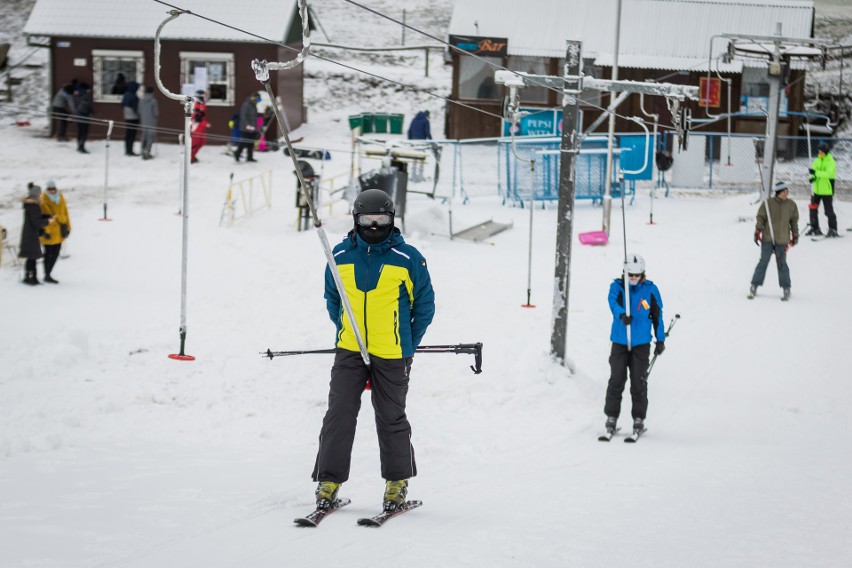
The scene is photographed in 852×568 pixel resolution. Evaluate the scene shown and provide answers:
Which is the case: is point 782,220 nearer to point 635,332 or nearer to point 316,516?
point 635,332

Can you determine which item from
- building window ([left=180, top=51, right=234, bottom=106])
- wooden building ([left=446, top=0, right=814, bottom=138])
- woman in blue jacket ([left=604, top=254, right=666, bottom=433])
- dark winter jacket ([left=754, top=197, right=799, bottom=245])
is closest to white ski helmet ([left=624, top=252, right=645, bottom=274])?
woman in blue jacket ([left=604, top=254, right=666, bottom=433])

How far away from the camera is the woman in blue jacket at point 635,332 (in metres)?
9.56

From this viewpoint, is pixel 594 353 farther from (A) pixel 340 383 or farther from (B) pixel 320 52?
(B) pixel 320 52

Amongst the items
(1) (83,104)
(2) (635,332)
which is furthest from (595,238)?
(1) (83,104)

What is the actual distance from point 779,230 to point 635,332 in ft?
22.9

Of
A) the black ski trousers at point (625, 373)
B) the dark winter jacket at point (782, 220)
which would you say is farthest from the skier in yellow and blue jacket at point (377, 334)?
the dark winter jacket at point (782, 220)

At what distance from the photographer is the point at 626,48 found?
3378 cm

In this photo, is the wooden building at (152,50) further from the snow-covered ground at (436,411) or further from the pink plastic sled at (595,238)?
the pink plastic sled at (595,238)

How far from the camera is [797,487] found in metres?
8.34

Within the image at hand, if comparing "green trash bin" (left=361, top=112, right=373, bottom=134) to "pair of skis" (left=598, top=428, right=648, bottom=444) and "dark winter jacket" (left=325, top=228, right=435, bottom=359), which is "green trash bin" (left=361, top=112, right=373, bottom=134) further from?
"dark winter jacket" (left=325, top=228, right=435, bottom=359)

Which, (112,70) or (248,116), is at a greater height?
(112,70)

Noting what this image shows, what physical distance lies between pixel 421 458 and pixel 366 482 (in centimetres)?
111

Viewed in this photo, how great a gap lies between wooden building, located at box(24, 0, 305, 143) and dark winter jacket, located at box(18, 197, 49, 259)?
542 inches

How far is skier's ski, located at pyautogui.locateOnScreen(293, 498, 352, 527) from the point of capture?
20.1ft
